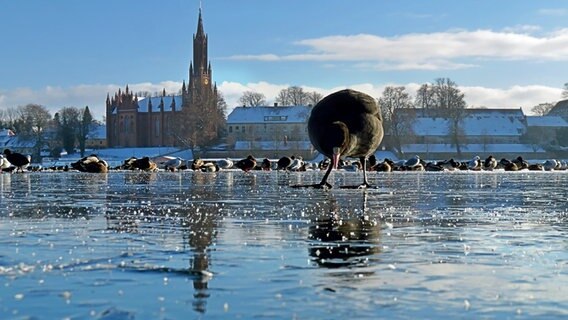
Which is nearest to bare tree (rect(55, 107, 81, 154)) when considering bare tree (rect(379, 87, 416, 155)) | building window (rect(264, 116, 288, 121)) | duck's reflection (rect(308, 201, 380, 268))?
building window (rect(264, 116, 288, 121))

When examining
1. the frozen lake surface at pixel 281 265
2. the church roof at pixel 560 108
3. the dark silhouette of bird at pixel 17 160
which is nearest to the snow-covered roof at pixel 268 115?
the church roof at pixel 560 108

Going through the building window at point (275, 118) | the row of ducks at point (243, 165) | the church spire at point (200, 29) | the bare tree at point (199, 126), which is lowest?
the row of ducks at point (243, 165)

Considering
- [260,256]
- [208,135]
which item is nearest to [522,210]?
[260,256]

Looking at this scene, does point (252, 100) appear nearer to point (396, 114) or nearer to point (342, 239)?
point (396, 114)

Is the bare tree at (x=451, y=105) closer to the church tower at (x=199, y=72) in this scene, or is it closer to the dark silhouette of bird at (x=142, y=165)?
the church tower at (x=199, y=72)

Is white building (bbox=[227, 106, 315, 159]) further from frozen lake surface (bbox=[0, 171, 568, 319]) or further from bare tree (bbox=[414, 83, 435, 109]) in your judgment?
frozen lake surface (bbox=[0, 171, 568, 319])

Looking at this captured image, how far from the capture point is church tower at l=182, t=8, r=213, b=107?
166438 millimetres

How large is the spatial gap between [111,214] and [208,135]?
409 feet

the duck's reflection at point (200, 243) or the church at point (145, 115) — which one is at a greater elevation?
the church at point (145, 115)

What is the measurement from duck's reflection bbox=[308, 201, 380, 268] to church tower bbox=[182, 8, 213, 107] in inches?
6036

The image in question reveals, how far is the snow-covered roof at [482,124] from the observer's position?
14038cm

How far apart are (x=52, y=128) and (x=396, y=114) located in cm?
7207

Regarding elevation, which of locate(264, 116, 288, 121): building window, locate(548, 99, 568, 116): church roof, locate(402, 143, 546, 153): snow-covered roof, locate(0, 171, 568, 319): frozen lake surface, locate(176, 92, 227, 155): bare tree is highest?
locate(548, 99, 568, 116): church roof

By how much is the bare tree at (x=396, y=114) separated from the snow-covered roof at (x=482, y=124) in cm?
306
